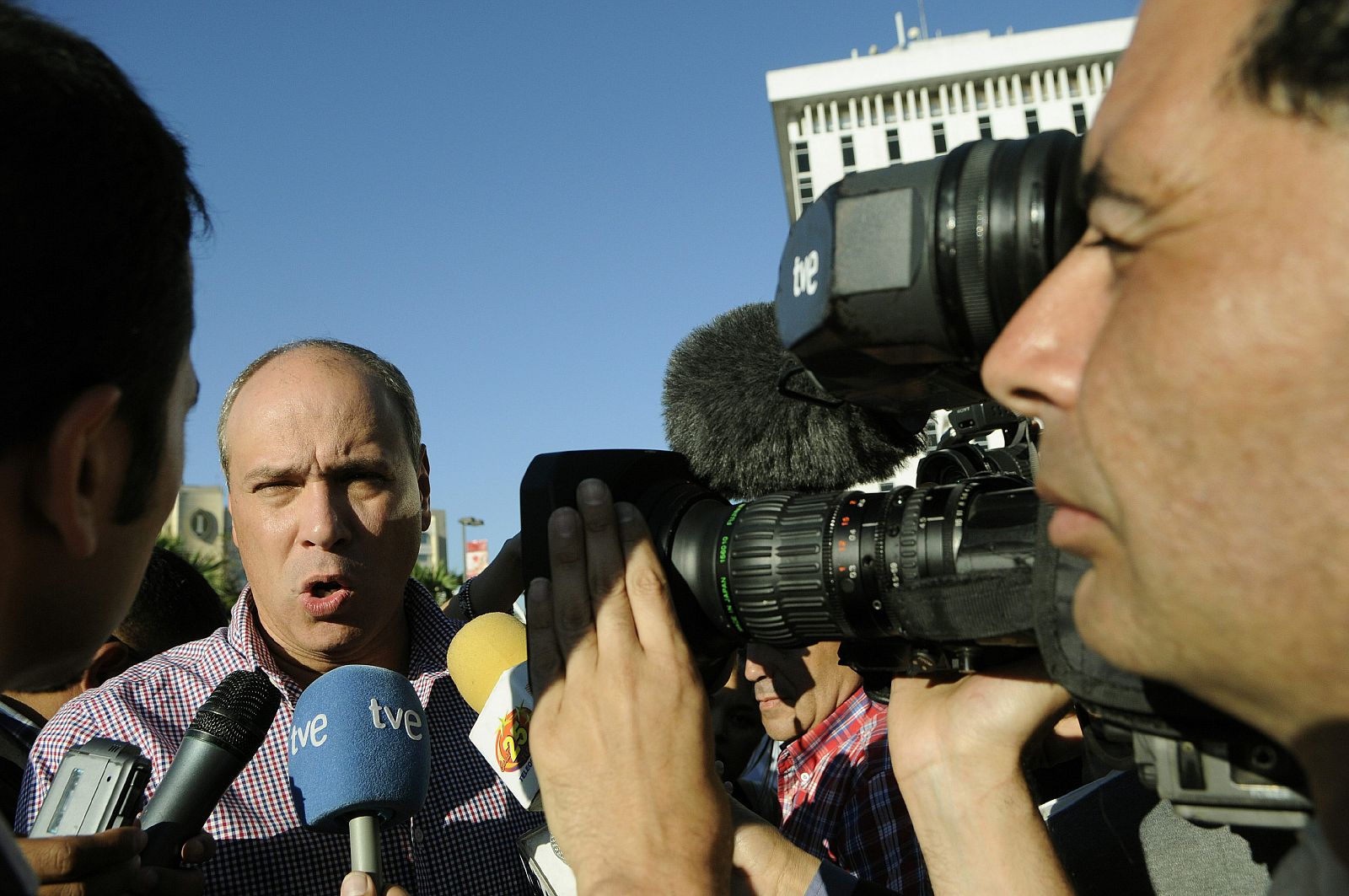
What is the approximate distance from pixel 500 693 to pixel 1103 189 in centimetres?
137

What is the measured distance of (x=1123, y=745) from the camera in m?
1.50

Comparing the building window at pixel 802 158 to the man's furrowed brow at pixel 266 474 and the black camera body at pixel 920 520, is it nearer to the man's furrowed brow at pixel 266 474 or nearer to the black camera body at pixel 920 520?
the man's furrowed brow at pixel 266 474

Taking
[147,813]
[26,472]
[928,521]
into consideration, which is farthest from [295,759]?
[928,521]

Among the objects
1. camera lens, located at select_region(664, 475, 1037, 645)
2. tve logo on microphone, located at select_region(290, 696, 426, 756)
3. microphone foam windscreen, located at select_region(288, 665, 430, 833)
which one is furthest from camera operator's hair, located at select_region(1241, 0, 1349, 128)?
microphone foam windscreen, located at select_region(288, 665, 430, 833)

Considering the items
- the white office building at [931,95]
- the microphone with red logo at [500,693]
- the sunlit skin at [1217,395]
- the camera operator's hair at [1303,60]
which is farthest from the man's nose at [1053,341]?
the white office building at [931,95]

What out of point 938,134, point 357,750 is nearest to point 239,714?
point 357,750

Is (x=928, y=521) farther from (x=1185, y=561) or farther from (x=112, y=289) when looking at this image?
(x=112, y=289)

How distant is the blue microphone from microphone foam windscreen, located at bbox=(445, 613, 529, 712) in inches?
4.4

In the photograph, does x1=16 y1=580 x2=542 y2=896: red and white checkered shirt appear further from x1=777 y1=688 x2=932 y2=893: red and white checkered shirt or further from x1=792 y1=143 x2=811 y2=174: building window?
x1=792 y1=143 x2=811 y2=174: building window

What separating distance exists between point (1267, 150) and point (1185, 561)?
37cm

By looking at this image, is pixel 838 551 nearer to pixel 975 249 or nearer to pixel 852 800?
pixel 975 249

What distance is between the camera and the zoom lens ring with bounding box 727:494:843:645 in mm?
1633

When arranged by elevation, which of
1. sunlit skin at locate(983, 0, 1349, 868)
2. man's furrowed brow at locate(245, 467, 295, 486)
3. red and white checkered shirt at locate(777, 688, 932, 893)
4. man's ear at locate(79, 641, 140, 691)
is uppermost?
sunlit skin at locate(983, 0, 1349, 868)

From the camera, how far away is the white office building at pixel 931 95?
53.4 m
